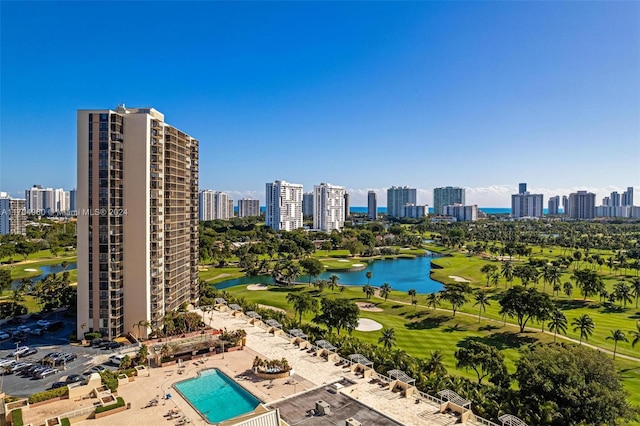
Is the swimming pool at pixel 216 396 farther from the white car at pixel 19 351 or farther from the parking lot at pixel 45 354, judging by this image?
the white car at pixel 19 351

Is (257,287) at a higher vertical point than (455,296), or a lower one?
lower

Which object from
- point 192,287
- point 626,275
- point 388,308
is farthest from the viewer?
point 626,275

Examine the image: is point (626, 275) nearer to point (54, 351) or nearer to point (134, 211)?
point (134, 211)

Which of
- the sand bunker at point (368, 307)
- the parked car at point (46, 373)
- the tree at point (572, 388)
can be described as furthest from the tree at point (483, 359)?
the parked car at point (46, 373)

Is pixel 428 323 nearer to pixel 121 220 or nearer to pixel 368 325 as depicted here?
pixel 368 325

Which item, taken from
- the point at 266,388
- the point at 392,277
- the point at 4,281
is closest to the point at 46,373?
the point at 266,388

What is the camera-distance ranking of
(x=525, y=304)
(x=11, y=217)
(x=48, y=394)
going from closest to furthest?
(x=48, y=394) → (x=525, y=304) → (x=11, y=217)

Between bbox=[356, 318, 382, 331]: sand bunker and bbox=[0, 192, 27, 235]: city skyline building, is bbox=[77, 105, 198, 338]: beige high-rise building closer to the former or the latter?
bbox=[356, 318, 382, 331]: sand bunker


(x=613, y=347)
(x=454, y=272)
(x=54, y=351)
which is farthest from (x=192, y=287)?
(x=454, y=272)
